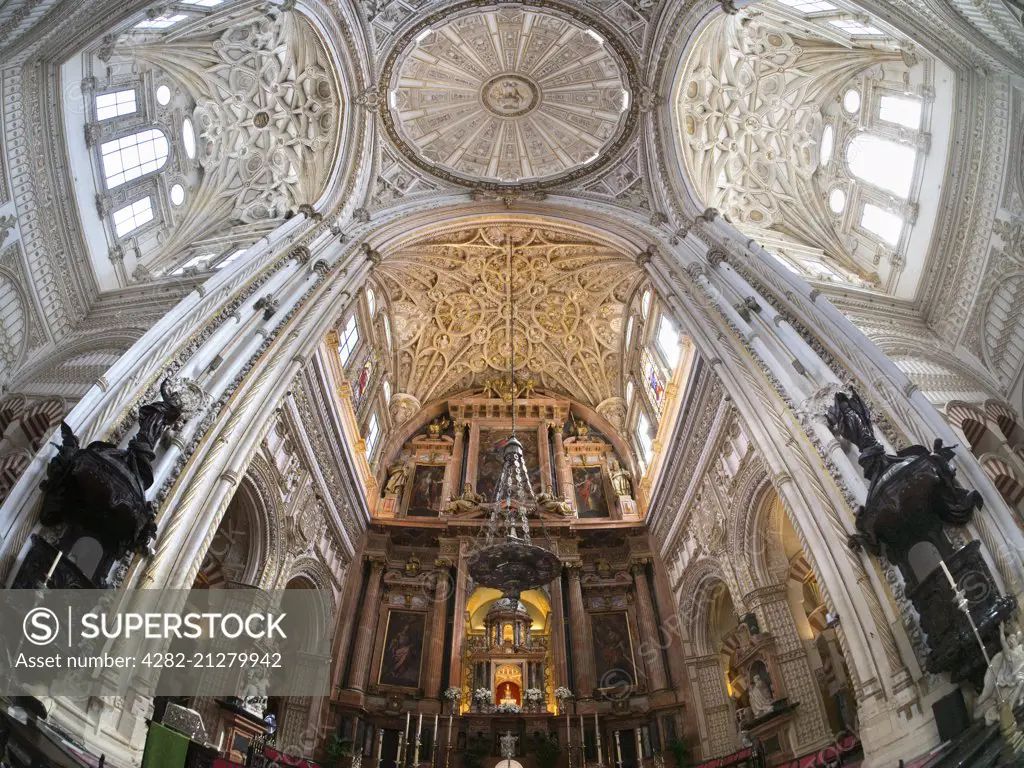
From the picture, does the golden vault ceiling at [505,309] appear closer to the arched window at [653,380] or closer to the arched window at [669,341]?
the arched window at [653,380]

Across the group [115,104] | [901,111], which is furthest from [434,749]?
[901,111]

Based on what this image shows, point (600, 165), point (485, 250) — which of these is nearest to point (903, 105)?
point (600, 165)

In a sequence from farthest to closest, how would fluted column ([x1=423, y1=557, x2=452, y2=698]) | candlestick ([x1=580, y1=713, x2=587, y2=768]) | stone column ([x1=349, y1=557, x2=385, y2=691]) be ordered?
fluted column ([x1=423, y1=557, x2=452, y2=698]) < stone column ([x1=349, y1=557, x2=385, y2=691]) < candlestick ([x1=580, y1=713, x2=587, y2=768])

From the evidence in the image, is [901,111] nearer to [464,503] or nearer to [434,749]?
[464,503]

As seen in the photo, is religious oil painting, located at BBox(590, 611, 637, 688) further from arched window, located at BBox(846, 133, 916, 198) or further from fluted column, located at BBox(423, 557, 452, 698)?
arched window, located at BBox(846, 133, 916, 198)

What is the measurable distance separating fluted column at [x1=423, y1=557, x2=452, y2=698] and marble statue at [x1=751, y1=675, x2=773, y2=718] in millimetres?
7818

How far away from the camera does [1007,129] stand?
10461 millimetres

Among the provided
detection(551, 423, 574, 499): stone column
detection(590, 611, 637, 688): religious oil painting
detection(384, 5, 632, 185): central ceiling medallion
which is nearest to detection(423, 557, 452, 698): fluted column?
detection(590, 611, 637, 688): religious oil painting

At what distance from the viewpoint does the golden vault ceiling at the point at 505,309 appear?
799 inches

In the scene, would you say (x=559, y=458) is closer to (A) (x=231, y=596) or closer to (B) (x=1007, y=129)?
(A) (x=231, y=596)

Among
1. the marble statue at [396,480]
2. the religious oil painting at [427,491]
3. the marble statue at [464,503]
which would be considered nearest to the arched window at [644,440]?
the marble statue at [464,503]

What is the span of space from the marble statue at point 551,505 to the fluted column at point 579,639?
5.69ft

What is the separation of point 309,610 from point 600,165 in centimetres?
1558

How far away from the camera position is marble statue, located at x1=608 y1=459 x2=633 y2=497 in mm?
20934
